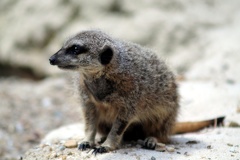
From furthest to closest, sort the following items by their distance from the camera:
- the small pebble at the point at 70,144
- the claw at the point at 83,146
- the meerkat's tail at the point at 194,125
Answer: the meerkat's tail at the point at 194,125, the small pebble at the point at 70,144, the claw at the point at 83,146

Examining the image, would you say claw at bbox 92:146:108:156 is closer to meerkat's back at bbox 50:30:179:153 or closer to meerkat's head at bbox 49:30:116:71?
meerkat's back at bbox 50:30:179:153

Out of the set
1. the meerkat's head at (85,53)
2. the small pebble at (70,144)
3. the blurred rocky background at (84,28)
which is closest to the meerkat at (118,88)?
the meerkat's head at (85,53)

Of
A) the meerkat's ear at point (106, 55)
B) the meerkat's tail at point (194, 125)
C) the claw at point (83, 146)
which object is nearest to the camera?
the meerkat's ear at point (106, 55)

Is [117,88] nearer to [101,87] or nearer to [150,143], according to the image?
[101,87]

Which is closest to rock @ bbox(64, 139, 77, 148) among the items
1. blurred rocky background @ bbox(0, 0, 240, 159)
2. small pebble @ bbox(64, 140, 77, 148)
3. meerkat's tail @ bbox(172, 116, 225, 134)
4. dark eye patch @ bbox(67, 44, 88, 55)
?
small pebble @ bbox(64, 140, 77, 148)

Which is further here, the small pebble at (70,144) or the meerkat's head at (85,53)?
the small pebble at (70,144)

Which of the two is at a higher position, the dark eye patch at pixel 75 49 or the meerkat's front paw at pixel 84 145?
the dark eye patch at pixel 75 49

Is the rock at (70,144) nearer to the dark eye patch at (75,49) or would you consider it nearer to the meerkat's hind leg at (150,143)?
the meerkat's hind leg at (150,143)

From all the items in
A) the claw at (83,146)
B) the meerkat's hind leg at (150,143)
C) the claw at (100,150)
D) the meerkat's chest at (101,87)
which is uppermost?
the meerkat's chest at (101,87)
